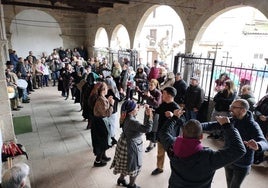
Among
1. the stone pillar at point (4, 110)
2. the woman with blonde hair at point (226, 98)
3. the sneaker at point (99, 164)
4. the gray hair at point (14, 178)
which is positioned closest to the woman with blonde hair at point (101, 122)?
the sneaker at point (99, 164)

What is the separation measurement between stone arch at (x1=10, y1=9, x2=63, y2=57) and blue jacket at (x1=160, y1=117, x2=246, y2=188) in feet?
49.4

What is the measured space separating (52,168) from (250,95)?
161 inches

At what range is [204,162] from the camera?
1.60m

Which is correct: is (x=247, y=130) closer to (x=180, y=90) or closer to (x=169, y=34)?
(x=180, y=90)

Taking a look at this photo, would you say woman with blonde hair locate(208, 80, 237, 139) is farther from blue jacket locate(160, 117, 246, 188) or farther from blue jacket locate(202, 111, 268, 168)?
blue jacket locate(160, 117, 246, 188)

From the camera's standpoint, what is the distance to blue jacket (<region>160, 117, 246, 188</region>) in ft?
5.13

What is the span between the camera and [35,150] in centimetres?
414

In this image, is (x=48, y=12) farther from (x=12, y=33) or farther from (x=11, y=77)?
(x=11, y=77)

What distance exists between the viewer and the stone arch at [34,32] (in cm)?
1357

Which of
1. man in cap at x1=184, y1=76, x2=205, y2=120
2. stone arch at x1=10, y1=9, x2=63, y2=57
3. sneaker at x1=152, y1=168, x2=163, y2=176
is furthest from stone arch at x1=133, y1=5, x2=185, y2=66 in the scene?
sneaker at x1=152, y1=168, x2=163, y2=176

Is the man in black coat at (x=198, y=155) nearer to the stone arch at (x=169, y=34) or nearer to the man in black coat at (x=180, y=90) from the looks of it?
the man in black coat at (x=180, y=90)

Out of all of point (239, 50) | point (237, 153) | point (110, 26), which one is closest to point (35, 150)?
point (237, 153)

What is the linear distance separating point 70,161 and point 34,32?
43.2 ft

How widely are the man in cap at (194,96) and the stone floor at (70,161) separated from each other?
2.77 ft
